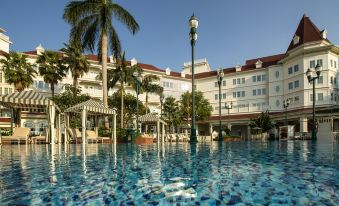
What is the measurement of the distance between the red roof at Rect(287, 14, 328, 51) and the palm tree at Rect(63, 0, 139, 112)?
41243 mm

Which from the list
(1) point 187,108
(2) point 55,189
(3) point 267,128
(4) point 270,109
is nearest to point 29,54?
(1) point 187,108

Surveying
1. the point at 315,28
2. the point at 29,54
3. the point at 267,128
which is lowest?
the point at 267,128

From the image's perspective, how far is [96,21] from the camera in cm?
2645

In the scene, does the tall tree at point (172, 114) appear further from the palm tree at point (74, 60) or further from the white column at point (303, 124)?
the white column at point (303, 124)

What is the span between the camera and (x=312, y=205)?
314 cm

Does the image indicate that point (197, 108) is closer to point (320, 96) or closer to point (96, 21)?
point (320, 96)

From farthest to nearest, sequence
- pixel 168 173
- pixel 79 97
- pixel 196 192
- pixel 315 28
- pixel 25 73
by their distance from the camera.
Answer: pixel 315 28 < pixel 79 97 < pixel 25 73 < pixel 168 173 < pixel 196 192

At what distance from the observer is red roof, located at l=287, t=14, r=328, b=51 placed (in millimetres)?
55375

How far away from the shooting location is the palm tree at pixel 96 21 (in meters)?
25.8

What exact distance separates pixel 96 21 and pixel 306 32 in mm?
45407

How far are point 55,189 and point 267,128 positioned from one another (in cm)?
4740

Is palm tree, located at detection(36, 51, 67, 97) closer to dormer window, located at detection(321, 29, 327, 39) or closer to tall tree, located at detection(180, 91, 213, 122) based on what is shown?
tall tree, located at detection(180, 91, 213, 122)

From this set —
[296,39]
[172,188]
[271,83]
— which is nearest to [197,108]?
[271,83]

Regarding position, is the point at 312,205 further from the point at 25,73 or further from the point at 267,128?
the point at 267,128
